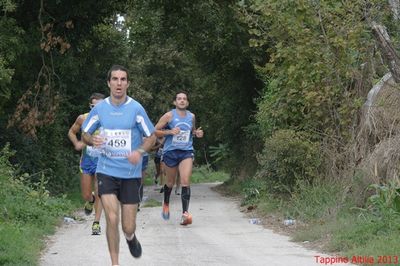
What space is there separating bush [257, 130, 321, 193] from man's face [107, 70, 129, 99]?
6.57 metres

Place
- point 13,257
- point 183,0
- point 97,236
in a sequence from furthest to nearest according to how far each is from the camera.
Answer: point 183,0 → point 97,236 → point 13,257

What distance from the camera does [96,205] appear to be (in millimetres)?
11836

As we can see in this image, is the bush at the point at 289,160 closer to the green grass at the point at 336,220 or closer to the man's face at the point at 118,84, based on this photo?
the green grass at the point at 336,220

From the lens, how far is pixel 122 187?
8.17 meters

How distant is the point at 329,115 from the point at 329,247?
16.2ft

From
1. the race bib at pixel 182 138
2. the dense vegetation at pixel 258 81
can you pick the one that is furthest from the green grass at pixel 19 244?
the dense vegetation at pixel 258 81

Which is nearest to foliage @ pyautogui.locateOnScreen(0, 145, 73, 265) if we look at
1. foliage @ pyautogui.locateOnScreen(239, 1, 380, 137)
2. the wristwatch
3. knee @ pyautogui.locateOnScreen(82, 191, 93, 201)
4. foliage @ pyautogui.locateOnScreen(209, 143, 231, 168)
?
knee @ pyautogui.locateOnScreen(82, 191, 93, 201)

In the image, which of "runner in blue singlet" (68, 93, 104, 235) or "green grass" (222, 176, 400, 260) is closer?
"green grass" (222, 176, 400, 260)

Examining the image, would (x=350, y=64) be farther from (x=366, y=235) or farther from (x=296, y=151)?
(x=366, y=235)

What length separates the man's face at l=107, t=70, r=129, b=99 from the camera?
8.17 meters

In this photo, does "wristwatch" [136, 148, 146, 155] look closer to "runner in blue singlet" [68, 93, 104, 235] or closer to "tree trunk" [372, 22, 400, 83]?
"runner in blue singlet" [68, 93, 104, 235]

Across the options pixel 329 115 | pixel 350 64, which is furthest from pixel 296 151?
pixel 350 64

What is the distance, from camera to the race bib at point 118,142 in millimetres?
8062

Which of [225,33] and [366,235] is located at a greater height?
[225,33]
